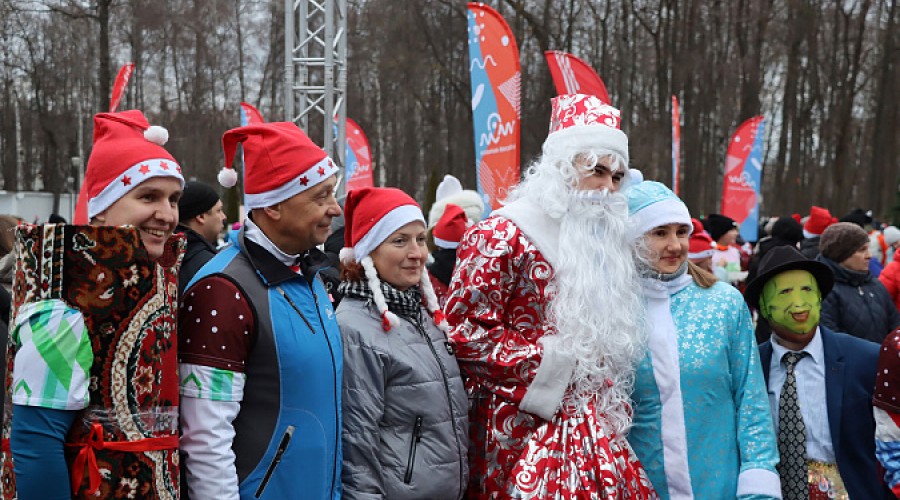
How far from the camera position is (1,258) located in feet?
14.5

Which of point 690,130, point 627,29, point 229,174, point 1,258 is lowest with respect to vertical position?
point 1,258

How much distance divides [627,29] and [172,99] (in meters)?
17.8

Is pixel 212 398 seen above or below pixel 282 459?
above

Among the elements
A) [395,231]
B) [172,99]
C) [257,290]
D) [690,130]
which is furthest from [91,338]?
[172,99]

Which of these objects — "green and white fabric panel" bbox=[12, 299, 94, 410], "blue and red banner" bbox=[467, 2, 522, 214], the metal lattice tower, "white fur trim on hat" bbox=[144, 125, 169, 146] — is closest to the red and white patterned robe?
"white fur trim on hat" bbox=[144, 125, 169, 146]

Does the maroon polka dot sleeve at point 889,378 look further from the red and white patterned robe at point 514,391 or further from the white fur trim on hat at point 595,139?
the white fur trim on hat at point 595,139

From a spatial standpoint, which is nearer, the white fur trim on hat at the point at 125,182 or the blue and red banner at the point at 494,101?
the white fur trim on hat at the point at 125,182

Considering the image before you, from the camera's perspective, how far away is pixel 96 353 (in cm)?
210

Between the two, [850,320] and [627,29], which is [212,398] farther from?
[627,29]

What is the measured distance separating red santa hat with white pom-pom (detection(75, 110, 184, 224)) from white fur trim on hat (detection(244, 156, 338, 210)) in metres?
0.24

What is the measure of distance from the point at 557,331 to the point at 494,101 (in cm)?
615

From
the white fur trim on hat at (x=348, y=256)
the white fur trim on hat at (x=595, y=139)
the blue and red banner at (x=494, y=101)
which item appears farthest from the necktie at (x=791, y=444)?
the blue and red banner at (x=494, y=101)

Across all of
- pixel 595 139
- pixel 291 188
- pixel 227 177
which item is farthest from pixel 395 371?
pixel 595 139

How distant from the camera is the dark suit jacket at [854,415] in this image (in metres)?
3.32
